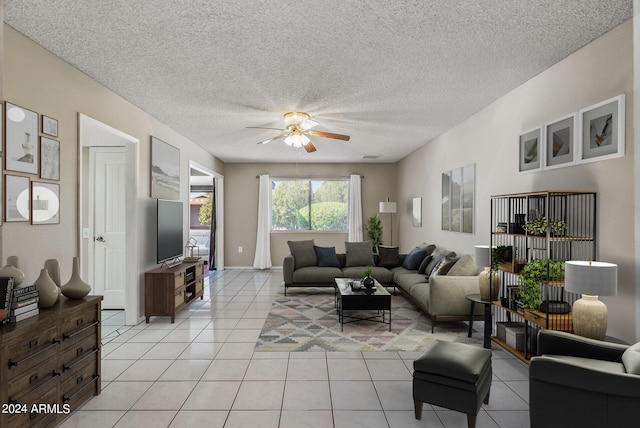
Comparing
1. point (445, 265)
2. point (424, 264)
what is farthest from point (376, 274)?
point (445, 265)

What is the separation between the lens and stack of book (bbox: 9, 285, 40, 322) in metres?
2.18

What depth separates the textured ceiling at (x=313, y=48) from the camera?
241 centimetres

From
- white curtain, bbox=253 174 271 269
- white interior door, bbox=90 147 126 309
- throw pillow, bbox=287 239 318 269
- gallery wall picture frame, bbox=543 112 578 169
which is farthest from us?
white curtain, bbox=253 174 271 269

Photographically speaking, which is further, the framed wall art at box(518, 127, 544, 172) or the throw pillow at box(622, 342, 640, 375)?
the framed wall art at box(518, 127, 544, 172)

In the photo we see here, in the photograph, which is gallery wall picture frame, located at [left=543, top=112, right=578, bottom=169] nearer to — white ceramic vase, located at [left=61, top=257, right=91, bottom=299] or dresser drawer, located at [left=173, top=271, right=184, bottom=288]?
white ceramic vase, located at [left=61, top=257, right=91, bottom=299]

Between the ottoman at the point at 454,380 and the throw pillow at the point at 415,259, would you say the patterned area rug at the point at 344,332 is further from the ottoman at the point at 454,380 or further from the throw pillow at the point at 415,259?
the ottoman at the point at 454,380

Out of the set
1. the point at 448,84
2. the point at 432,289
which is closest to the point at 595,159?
the point at 448,84

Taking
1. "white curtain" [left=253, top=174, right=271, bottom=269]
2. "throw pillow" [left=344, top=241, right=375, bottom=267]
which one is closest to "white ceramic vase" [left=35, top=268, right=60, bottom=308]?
"throw pillow" [left=344, top=241, right=375, bottom=267]

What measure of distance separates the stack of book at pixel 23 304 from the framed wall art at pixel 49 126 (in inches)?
53.6

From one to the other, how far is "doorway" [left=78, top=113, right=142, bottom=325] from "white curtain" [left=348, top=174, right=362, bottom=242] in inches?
218

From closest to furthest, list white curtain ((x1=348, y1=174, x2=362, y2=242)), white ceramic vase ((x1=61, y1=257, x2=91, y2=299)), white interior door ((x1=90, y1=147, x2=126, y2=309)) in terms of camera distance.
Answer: white ceramic vase ((x1=61, y1=257, x2=91, y2=299)), white interior door ((x1=90, y1=147, x2=126, y2=309)), white curtain ((x1=348, y1=174, x2=362, y2=242))

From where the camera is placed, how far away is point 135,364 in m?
3.47

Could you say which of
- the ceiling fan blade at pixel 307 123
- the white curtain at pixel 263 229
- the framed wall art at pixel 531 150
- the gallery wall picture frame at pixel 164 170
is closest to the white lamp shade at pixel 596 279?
the framed wall art at pixel 531 150

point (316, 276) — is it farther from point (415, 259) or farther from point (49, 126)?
point (49, 126)
